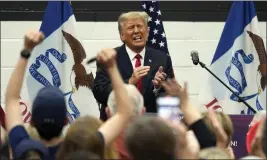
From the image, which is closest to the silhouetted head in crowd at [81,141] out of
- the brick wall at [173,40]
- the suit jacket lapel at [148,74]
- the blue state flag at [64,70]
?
the suit jacket lapel at [148,74]

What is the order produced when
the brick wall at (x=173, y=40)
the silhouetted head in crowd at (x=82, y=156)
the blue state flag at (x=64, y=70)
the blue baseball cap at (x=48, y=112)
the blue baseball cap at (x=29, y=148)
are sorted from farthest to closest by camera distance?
the brick wall at (x=173, y=40) < the blue state flag at (x=64, y=70) < the blue baseball cap at (x=48, y=112) < the blue baseball cap at (x=29, y=148) < the silhouetted head in crowd at (x=82, y=156)

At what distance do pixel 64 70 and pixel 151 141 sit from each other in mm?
3146

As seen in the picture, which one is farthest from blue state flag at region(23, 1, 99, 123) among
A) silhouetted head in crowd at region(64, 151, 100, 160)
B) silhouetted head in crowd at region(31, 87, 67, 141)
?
silhouetted head in crowd at region(64, 151, 100, 160)

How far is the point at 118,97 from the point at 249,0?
3252mm

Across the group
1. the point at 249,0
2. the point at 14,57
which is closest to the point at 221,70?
the point at 249,0

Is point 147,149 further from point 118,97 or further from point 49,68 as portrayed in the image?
point 49,68

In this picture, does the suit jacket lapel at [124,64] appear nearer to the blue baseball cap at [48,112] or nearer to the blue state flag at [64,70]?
the blue state flag at [64,70]

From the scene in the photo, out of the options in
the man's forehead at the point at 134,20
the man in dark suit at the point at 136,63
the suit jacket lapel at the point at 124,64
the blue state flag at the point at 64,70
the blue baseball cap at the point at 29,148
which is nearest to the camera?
the blue baseball cap at the point at 29,148

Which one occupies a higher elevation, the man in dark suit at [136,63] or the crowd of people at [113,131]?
the man in dark suit at [136,63]

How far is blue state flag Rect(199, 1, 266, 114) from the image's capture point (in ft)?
17.4

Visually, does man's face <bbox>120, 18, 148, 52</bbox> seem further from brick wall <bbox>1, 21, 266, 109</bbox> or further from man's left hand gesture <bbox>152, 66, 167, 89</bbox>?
brick wall <bbox>1, 21, 266, 109</bbox>

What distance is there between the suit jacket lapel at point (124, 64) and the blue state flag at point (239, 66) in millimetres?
1217

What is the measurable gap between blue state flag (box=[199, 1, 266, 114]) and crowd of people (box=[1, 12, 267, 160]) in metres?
2.58

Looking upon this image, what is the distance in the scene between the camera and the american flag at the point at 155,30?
5.16m
